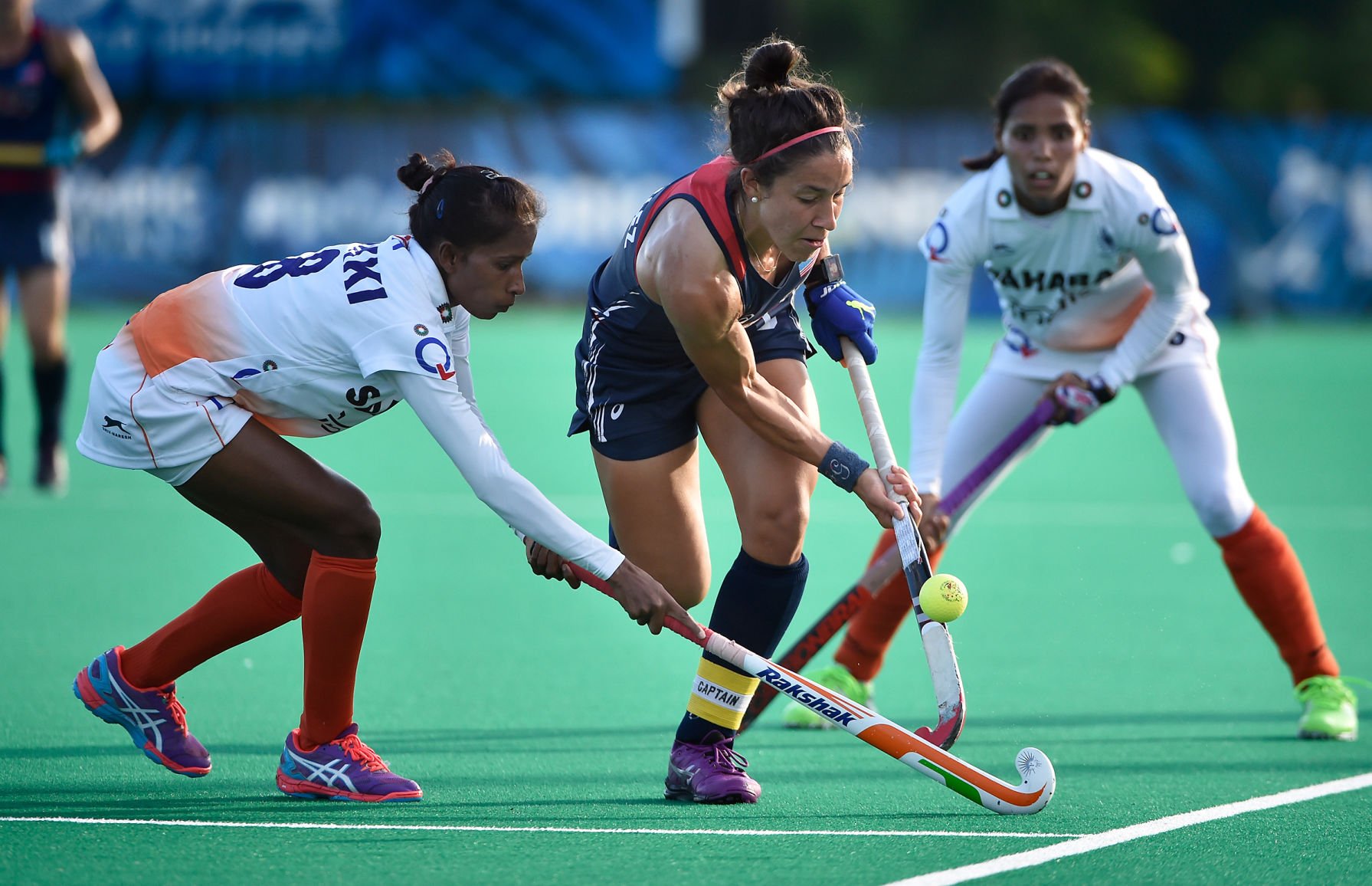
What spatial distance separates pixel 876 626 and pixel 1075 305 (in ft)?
3.43

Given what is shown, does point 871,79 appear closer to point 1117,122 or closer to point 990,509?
point 1117,122

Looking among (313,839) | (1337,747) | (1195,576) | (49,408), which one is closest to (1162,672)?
(1337,747)

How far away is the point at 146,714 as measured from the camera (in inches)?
144

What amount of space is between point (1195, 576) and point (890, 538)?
224cm

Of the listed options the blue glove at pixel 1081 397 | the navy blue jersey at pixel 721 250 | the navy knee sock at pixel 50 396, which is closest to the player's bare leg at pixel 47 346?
the navy knee sock at pixel 50 396

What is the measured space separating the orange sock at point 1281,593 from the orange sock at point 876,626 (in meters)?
0.80

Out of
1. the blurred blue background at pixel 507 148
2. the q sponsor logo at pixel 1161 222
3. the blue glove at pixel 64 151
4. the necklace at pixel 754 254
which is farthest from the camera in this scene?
the blurred blue background at pixel 507 148

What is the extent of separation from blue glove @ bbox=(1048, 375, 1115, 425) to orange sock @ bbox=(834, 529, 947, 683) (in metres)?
0.52

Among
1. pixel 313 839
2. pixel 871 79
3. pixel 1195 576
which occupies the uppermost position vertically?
pixel 871 79

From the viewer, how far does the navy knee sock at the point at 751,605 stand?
11.9ft

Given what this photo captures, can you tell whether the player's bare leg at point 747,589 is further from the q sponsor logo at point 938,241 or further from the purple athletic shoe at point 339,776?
the q sponsor logo at point 938,241

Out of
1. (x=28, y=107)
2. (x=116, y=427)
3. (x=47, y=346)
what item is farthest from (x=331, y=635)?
(x=28, y=107)

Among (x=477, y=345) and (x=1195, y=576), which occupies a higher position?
(x=477, y=345)

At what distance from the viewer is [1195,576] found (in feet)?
20.9
